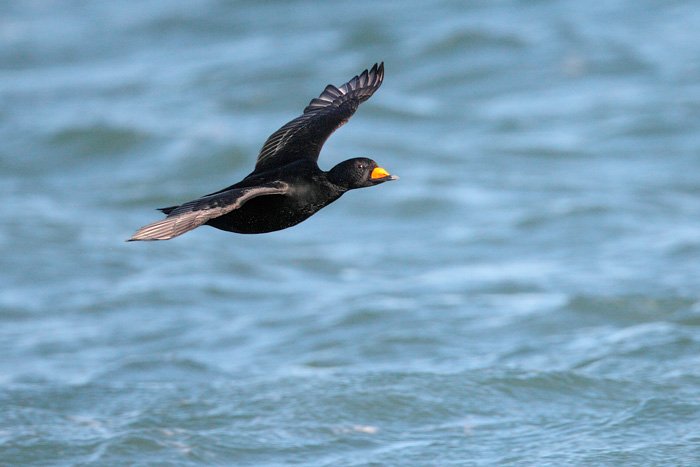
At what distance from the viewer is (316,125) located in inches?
262

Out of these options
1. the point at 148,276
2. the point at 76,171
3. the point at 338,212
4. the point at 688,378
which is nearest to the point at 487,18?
the point at 338,212

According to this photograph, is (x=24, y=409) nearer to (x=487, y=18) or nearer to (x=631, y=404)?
(x=631, y=404)

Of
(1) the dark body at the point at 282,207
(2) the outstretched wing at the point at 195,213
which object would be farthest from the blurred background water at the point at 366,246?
(2) the outstretched wing at the point at 195,213

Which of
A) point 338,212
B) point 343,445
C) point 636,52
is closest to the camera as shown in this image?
point 343,445

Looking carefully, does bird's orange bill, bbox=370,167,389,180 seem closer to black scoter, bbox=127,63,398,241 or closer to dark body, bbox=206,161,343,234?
black scoter, bbox=127,63,398,241

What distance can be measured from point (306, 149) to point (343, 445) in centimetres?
237

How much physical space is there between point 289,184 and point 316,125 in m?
1.16

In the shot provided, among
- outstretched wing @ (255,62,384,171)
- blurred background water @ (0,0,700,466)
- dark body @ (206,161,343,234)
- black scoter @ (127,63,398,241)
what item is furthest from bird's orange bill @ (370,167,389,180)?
blurred background water @ (0,0,700,466)

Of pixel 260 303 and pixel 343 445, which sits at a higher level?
pixel 260 303

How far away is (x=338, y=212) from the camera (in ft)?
43.7

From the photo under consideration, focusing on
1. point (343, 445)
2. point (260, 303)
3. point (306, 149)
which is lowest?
point (343, 445)

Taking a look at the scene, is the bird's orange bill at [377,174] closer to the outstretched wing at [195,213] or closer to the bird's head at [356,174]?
the bird's head at [356,174]

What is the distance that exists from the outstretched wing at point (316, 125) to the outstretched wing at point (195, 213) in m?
1.17

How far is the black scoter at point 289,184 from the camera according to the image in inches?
189
